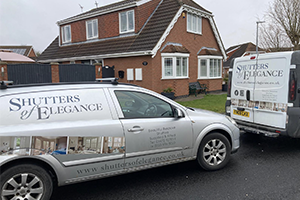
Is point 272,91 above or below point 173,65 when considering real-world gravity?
below

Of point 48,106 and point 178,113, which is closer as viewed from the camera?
point 48,106

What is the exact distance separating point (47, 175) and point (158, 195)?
1.51m

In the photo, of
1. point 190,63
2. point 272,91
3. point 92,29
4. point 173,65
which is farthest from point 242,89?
point 92,29

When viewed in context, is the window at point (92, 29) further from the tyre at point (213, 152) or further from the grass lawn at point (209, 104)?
the tyre at point (213, 152)

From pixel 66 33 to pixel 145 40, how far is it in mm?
8852

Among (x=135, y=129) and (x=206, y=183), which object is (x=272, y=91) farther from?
(x=135, y=129)

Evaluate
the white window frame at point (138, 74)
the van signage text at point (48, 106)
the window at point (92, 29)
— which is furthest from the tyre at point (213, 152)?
the window at point (92, 29)

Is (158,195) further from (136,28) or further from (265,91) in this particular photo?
(136,28)

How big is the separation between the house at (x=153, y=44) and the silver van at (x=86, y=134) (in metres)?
10.4

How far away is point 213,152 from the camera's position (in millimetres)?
4395

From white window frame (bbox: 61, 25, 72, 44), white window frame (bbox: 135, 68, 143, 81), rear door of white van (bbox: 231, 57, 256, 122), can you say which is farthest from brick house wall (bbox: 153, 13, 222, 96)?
white window frame (bbox: 61, 25, 72, 44)

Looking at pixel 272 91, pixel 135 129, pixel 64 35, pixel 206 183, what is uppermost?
pixel 64 35

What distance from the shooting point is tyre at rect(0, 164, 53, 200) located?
9.49ft

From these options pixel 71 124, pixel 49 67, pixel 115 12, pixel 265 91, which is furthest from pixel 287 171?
pixel 115 12
